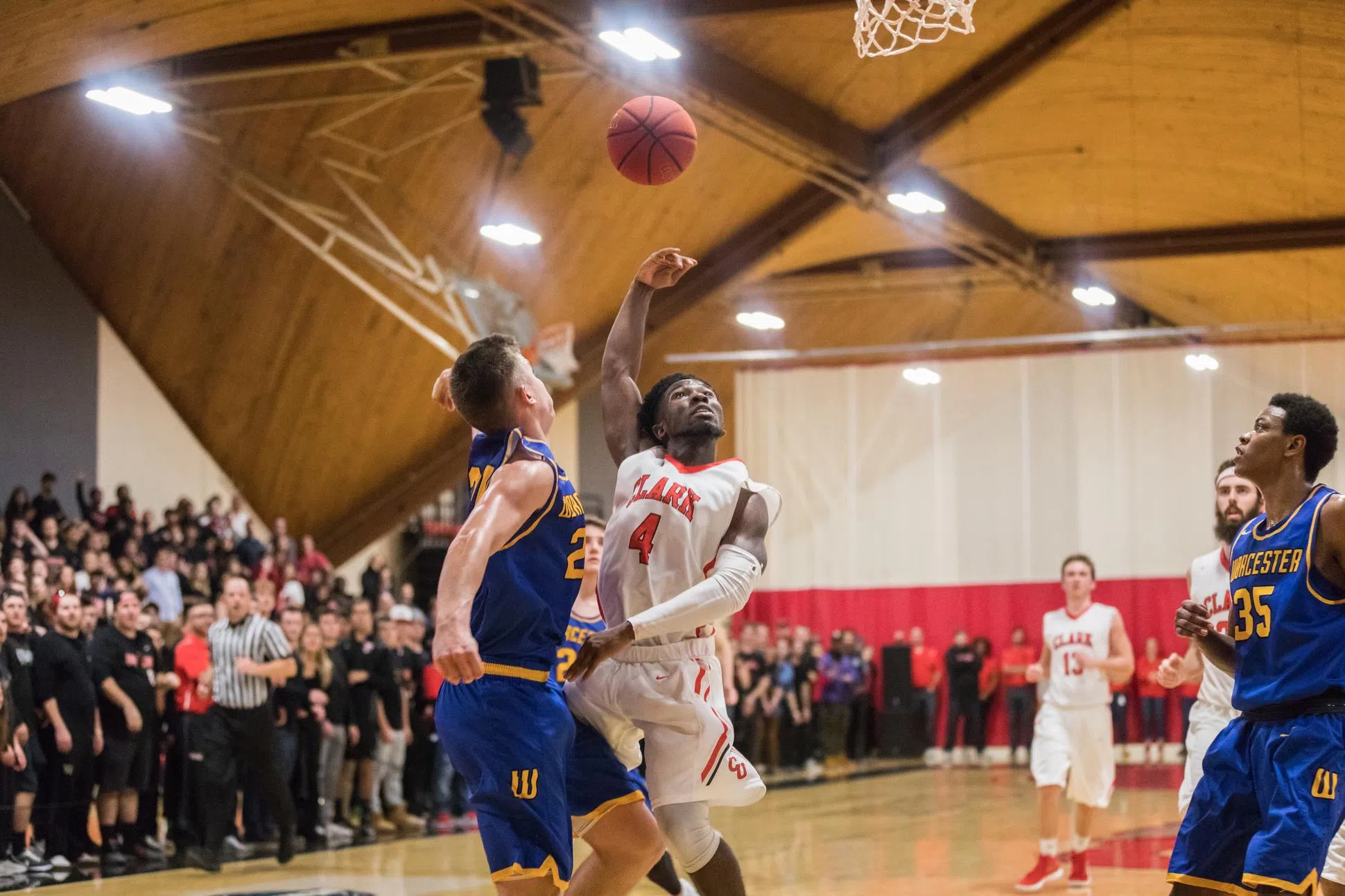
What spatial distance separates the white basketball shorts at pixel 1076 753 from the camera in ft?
31.7

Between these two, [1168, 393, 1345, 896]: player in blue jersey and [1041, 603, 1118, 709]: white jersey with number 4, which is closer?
[1168, 393, 1345, 896]: player in blue jersey

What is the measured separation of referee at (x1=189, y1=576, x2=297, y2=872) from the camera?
10.9 m

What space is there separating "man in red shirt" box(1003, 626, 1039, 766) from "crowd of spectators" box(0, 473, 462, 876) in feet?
28.5

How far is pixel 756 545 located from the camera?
16.9ft

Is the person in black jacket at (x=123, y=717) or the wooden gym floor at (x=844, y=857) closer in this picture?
the wooden gym floor at (x=844, y=857)

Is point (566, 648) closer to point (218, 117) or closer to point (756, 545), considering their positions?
point (756, 545)

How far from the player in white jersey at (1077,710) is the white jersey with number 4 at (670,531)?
4986 mm

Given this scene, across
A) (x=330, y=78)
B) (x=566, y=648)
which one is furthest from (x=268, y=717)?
(x=330, y=78)

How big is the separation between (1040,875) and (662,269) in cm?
532

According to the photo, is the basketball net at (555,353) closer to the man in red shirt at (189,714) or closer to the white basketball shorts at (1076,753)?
the man in red shirt at (189,714)

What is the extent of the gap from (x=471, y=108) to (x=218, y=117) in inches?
106

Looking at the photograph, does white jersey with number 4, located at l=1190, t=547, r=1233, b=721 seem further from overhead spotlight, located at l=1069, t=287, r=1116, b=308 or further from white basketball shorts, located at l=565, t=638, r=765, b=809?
overhead spotlight, located at l=1069, t=287, r=1116, b=308

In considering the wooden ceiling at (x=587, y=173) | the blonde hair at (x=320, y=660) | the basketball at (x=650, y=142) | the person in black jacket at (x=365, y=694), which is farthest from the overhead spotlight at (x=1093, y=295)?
the basketball at (x=650, y=142)

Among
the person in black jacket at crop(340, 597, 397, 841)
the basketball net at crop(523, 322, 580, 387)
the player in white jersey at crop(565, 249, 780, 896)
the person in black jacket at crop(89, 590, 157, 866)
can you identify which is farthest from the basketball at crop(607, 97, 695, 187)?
the basketball net at crop(523, 322, 580, 387)
